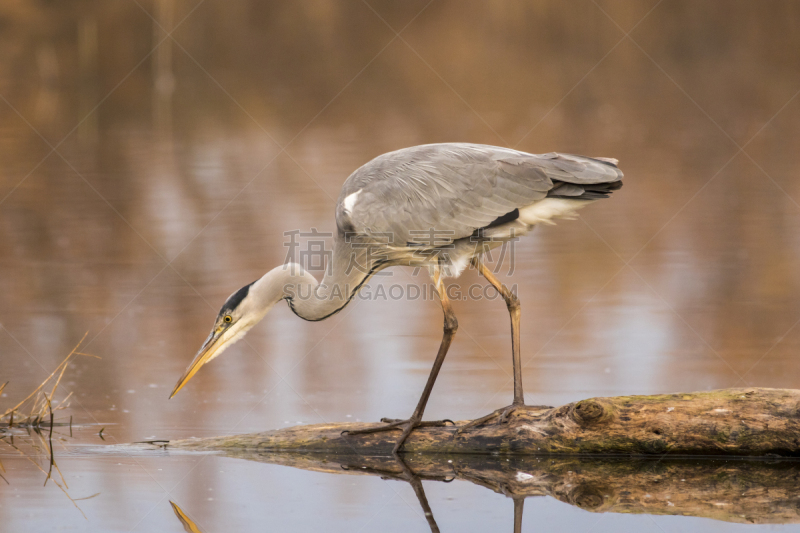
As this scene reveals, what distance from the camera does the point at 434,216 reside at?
6094mm

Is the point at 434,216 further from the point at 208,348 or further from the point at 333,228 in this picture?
the point at 333,228

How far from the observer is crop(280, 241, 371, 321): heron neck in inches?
242

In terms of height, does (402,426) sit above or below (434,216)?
below

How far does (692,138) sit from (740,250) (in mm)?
6588

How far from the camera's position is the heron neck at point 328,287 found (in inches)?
242

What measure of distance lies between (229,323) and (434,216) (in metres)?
1.47

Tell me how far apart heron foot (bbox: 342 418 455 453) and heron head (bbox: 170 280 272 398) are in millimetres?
984

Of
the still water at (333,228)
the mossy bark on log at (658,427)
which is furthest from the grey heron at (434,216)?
the still water at (333,228)

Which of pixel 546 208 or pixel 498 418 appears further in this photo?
pixel 546 208

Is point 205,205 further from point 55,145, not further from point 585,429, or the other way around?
point 585,429

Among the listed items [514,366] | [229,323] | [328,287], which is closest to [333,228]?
[328,287]

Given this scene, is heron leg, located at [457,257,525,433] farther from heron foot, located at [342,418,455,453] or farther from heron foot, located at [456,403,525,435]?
heron foot, located at [342,418,455,453]

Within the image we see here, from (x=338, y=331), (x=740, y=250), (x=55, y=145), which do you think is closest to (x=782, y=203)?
(x=740, y=250)

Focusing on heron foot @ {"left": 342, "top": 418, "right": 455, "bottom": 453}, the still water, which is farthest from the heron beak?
heron foot @ {"left": 342, "top": 418, "right": 455, "bottom": 453}
